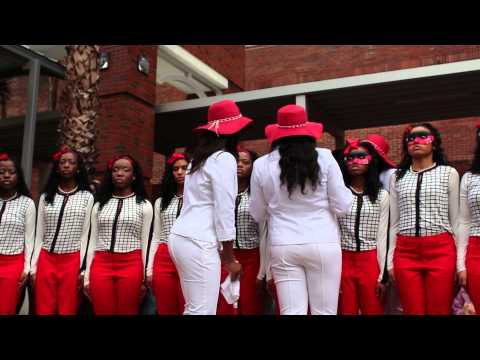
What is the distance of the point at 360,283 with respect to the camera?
446 cm

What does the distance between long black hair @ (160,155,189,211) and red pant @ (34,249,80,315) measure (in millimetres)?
932

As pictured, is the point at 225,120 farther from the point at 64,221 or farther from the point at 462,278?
the point at 64,221

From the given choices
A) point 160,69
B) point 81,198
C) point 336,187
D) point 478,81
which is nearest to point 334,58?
point 160,69

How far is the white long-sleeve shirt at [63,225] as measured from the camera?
5074 mm

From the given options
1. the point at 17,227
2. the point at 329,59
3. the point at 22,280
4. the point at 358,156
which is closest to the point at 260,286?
the point at 358,156

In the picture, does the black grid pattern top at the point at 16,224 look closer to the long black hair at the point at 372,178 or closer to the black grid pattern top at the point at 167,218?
the black grid pattern top at the point at 167,218

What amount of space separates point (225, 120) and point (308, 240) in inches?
37.7

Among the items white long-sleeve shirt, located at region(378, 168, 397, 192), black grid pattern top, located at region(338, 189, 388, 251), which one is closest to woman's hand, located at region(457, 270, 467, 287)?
black grid pattern top, located at region(338, 189, 388, 251)

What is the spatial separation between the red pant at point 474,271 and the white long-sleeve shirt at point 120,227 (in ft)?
8.70

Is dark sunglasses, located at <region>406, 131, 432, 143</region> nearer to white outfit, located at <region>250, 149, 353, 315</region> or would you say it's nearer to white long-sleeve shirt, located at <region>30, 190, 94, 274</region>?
white outfit, located at <region>250, 149, 353, 315</region>

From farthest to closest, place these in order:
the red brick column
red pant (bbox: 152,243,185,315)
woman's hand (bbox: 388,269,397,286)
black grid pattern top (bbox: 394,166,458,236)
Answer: the red brick column, red pant (bbox: 152,243,185,315), woman's hand (bbox: 388,269,397,286), black grid pattern top (bbox: 394,166,458,236)

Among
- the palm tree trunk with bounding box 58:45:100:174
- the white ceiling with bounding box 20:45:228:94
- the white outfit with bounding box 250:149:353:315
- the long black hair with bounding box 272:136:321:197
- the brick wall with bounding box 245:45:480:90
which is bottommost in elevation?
the white outfit with bounding box 250:149:353:315

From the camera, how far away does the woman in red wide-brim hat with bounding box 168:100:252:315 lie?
3.42m

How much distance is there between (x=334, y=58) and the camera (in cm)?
1658
